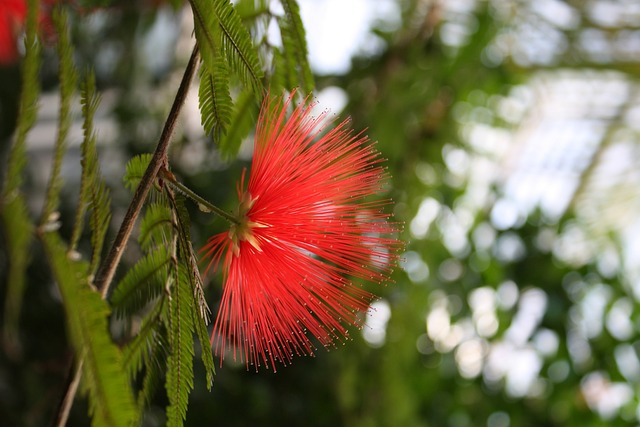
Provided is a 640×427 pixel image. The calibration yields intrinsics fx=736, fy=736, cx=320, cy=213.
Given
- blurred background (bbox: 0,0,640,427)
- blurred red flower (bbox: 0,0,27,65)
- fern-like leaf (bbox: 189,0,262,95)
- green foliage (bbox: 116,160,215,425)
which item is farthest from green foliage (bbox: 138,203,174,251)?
blurred background (bbox: 0,0,640,427)

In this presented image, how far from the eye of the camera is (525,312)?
1.89 metres

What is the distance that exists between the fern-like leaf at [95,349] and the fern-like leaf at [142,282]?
0.14m

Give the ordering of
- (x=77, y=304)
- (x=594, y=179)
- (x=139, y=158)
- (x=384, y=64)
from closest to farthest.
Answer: (x=77, y=304), (x=139, y=158), (x=384, y=64), (x=594, y=179)

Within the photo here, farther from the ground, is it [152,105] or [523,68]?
[523,68]

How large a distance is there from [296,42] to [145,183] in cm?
20

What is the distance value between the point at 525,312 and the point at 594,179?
940 millimetres

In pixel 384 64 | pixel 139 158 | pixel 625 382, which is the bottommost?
pixel 139 158

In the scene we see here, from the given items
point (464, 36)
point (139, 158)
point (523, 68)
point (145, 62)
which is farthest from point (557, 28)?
point (139, 158)

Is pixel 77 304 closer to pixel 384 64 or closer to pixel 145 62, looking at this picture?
pixel 384 64

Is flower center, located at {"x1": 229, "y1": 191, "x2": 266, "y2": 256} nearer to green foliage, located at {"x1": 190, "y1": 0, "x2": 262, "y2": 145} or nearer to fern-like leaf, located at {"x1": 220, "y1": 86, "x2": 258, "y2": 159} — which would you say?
green foliage, located at {"x1": 190, "y1": 0, "x2": 262, "y2": 145}

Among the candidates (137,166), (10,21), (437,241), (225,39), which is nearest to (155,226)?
(137,166)

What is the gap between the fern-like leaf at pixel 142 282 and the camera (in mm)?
543

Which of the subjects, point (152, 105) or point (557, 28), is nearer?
point (152, 105)

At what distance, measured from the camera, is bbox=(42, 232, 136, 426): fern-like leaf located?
1.18 ft
